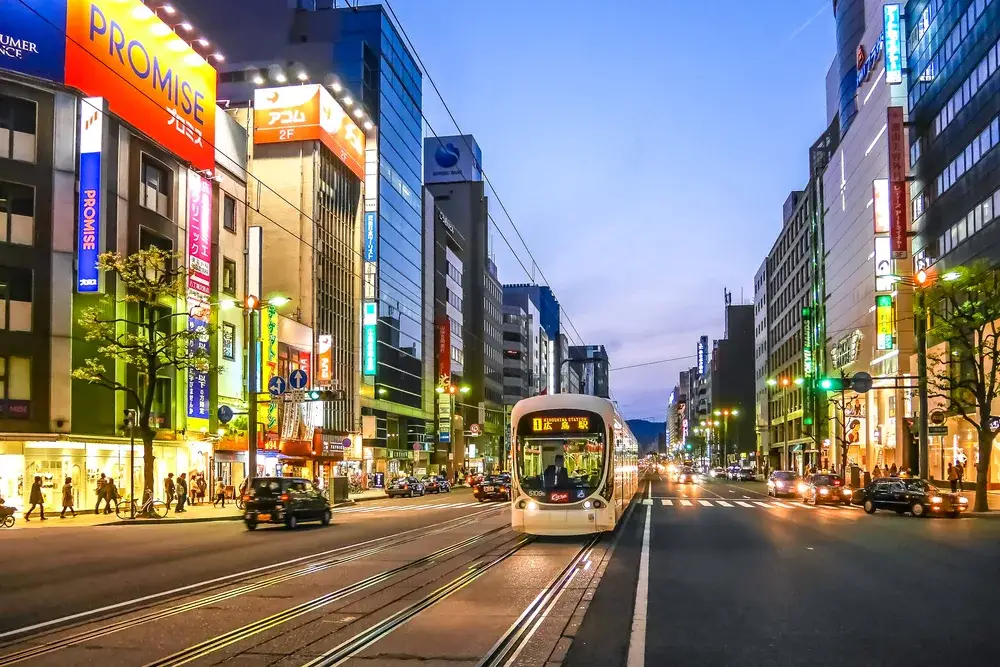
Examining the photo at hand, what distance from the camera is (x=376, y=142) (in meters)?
79.5

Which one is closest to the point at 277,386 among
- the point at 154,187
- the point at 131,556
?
the point at 154,187

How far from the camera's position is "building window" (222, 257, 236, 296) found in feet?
172

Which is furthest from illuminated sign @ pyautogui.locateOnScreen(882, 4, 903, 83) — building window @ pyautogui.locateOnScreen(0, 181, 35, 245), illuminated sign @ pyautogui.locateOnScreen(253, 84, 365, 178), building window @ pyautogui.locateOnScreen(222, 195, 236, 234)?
building window @ pyautogui.locateOnScreen(0, 181, 35, 245)

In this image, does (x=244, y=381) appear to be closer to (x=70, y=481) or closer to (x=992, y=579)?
(x=70, y=481)

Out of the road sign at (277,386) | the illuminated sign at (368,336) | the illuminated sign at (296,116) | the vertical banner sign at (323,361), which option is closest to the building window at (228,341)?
the road sign at (277,386)

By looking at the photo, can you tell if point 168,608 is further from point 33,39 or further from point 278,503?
point 33,39

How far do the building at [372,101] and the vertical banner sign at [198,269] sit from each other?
1014 inches

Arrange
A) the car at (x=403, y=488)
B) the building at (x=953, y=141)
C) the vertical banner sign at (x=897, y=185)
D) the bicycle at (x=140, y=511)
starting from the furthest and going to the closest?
the car at (x=403, y=488) < the vertical banner sign at (x=897, y=185) < the building at (x=953, y=141) < the bicycle at (x=140, y=511)

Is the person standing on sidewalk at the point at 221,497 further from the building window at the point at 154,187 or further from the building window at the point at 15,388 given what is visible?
the building window at the point at 154,187

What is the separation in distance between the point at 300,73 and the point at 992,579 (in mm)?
67548

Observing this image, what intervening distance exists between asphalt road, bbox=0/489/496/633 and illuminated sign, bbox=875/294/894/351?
121 ft

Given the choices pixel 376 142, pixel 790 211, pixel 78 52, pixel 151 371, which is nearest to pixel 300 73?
pixel 376 142

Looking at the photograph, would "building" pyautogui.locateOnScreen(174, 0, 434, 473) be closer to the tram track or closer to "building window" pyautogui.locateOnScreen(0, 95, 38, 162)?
"building window" pyautogui.locateOnScreen(0, 95, 38, 162)

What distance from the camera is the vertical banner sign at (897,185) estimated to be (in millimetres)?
57000
